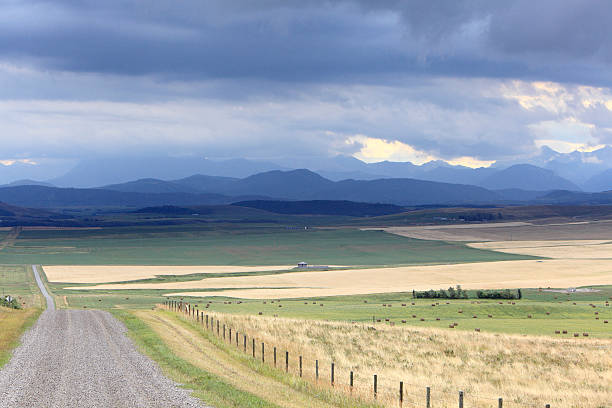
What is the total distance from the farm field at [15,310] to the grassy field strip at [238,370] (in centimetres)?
762

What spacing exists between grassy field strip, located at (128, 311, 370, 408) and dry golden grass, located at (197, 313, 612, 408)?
6.52 ft

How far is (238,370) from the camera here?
3016 cm

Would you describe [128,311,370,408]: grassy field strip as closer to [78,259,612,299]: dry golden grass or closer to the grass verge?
the grass verge

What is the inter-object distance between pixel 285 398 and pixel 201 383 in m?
3.46

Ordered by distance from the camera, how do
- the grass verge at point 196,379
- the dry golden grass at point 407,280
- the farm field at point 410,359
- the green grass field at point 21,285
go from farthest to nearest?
the dry golden grass at point 407,280 → the green grass field at point 21,285 → the farm field at point 410,359 → the grass verge at point 196,379

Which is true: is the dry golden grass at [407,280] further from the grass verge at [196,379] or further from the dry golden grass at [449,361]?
the grass verge at [196,379]

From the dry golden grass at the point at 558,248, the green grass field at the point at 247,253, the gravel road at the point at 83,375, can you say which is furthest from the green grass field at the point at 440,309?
the dry golden grass at the point at 558,248

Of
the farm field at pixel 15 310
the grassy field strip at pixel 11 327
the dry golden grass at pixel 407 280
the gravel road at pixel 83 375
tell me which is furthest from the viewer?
the dry golden grass at pixel 407 280

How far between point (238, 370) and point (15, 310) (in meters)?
33.2

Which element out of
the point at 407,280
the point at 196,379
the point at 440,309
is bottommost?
the point at 407,280

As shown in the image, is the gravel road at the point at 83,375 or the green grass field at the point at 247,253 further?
the green grass field at the point at 247,253

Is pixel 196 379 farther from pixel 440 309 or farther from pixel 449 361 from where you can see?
pixel 440 309

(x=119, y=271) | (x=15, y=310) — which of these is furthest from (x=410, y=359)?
(x=119, y=271)

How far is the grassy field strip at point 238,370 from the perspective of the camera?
24672 millimetres
